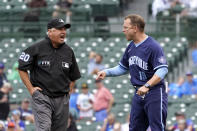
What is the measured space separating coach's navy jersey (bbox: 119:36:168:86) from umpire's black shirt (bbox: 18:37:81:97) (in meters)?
0.79

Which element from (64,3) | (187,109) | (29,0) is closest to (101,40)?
(64,3)

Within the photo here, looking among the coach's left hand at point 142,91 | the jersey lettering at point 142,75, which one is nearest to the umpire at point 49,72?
the jersey lettering at point 142,75

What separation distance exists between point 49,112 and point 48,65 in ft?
1.91

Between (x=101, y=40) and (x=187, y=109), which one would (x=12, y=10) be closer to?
(x=101, y=40)

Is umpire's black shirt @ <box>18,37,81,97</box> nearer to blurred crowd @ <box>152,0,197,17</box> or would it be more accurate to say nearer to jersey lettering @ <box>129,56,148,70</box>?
jersey lettering @ <box>129,56,148,70</box>

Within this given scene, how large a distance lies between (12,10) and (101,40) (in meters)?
2.58

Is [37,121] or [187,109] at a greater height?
[37,121]

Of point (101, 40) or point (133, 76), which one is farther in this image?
point (101, 40)

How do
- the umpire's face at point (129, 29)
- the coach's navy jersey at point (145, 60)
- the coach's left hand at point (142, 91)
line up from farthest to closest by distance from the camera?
the umpire's face at point (129, 29) < the coach's navy jersey at point (145, 60) < the coach's left hand at point (142, 91)

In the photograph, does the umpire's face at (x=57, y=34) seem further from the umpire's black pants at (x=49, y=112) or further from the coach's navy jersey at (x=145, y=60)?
the coach's navy jersey at (x=145, y=60)

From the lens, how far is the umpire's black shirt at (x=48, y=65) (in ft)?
30.2

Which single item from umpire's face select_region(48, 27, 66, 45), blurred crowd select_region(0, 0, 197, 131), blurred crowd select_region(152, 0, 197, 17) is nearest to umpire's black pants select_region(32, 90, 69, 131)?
umpire's face select_region(48, 27, 66, 45)

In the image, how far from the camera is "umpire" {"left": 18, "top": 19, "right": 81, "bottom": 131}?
30.1ft

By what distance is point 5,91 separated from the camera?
50.4 ft
